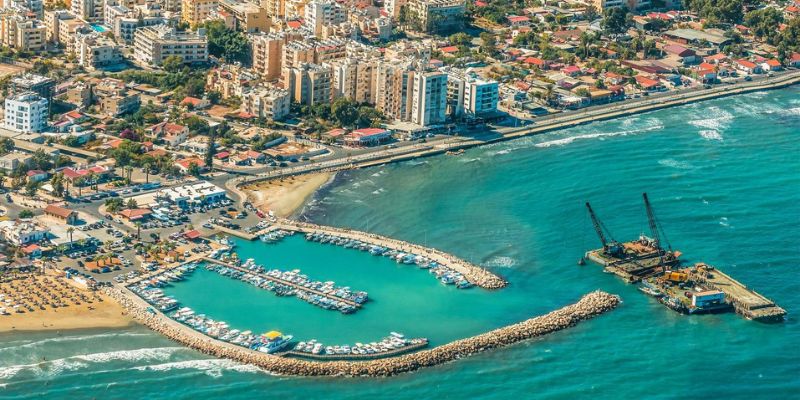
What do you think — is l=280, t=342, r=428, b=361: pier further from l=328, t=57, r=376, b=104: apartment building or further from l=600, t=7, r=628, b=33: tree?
l=600, t=7, r=628, b=33: tree

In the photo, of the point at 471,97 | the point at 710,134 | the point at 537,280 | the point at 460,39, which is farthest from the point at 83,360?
the point at 460,39

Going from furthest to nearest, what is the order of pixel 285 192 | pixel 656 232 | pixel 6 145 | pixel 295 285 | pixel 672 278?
pixel 6 145
pixel 285 192
pixel 656 232
pixel 672 278
pixel 295 285

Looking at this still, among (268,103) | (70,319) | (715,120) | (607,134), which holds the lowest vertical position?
(70,319)

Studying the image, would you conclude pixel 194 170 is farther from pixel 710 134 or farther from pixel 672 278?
pixel 710 134

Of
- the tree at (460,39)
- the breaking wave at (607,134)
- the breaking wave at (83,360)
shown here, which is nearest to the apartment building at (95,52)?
the tree at (460,39)

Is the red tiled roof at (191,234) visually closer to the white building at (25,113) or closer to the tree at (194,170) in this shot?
the tree at (194,170)

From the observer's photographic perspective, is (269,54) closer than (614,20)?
Yes
